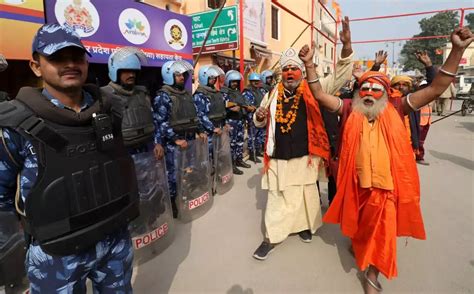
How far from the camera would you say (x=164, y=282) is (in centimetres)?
249

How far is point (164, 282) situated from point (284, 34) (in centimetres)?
1666

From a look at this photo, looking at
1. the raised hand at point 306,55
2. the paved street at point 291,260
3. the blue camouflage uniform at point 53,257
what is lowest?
the paved street at point 291,260

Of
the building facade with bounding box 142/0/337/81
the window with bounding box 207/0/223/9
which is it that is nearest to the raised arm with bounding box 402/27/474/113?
the building facade with bounding box 142/0/337/81

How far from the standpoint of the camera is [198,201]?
12.3ft

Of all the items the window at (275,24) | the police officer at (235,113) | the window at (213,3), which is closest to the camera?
the police officer at (235,113)

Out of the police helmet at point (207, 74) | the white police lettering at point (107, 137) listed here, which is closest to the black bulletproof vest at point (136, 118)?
the white police lettering at point (107, 137)

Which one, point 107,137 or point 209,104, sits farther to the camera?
point 209,104

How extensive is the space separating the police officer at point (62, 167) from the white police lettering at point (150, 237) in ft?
4.14

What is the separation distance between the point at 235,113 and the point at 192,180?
2.59 m

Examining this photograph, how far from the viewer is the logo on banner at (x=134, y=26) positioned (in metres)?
5.40

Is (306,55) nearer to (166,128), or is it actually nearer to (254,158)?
(166,128)

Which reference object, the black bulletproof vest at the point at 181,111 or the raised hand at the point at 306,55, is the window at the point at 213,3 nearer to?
the black bulletproof vest at the point at 181,111

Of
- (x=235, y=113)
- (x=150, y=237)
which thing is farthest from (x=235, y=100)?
(x=150, y=237)

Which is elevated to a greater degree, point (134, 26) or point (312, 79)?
point (134, 26)
